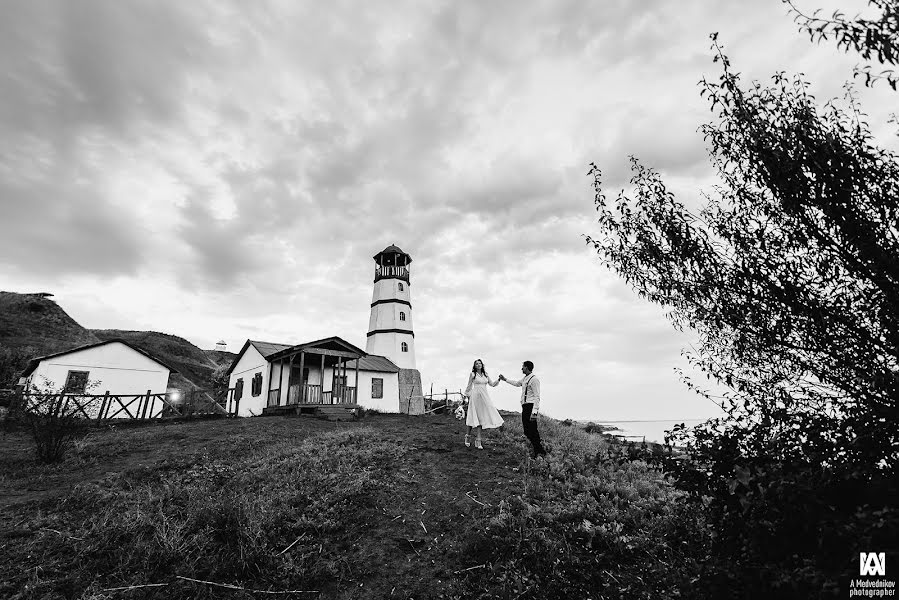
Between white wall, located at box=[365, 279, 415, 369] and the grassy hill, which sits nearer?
the grassy hill

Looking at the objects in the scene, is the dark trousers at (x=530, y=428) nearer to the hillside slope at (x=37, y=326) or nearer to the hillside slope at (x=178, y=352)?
the hillside slope at (x=37, y=326)

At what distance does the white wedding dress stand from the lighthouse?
22.4 m

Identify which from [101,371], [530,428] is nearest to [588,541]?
[530,428]

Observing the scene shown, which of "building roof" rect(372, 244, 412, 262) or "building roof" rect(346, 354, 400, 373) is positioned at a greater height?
"building roof" rect(372, 244, 412, 262)

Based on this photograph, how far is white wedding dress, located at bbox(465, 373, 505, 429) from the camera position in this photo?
10.3 metres

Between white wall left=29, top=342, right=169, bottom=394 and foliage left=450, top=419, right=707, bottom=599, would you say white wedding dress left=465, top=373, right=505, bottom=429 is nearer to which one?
foliage left=450, top=419, right=707, bottom=599

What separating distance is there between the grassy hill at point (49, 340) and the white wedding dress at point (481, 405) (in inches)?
1173

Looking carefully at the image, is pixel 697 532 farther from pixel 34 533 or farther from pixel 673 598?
pixel 34 533

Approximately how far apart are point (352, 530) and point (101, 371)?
28.5 metres

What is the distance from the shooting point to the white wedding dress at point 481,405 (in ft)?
33.9

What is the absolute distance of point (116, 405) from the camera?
25.5 metres

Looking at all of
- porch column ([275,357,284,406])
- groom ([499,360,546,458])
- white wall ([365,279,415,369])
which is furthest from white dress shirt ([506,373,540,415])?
white wall ([365,279,415,369])

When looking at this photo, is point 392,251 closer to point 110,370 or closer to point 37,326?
point 110,370

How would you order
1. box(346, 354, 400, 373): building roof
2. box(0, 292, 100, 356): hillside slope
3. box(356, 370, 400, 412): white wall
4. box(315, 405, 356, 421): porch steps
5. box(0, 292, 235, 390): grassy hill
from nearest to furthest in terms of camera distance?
box(315, 405, 356, 421): porch steps, box(346, 354, 400, 373): building roof, box(356, 370, 400, 412): white wall, box(0, 292, 235, 390): grassy hill, box(0, 292, 100, 356): hillside slope
